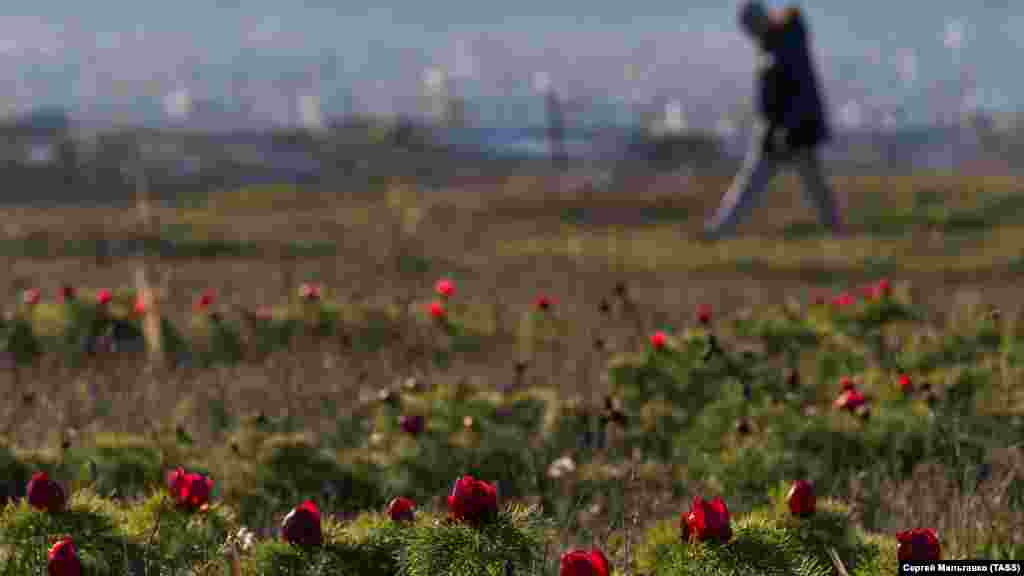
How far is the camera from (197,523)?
A: 373cm

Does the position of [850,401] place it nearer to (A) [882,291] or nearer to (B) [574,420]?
(B) [574,420]

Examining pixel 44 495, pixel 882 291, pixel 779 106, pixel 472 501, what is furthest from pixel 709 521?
pixel 779 106

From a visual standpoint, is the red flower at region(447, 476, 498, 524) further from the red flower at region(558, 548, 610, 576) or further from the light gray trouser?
the light gray trouser

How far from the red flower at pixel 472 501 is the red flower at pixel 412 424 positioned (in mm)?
2080

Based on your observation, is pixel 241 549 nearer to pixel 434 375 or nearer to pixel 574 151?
pixel 434 375

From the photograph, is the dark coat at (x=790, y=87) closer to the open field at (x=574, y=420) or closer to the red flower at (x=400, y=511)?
the open field at (x=574, y=420)

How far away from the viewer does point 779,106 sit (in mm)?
24172

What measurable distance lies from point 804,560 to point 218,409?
4.63 metres

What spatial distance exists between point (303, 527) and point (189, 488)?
732mm

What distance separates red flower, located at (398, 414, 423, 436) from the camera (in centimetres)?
514

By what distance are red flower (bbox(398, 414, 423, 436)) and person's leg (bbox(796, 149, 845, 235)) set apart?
67.6 feet

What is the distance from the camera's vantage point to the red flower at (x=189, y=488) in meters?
3.70

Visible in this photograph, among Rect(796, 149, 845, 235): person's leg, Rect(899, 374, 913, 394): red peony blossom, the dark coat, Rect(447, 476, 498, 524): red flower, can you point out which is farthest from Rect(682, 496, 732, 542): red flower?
Rect(796, 149, 845, 235): person's leg

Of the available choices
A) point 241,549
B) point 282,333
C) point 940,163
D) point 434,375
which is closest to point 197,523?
point 241,549
